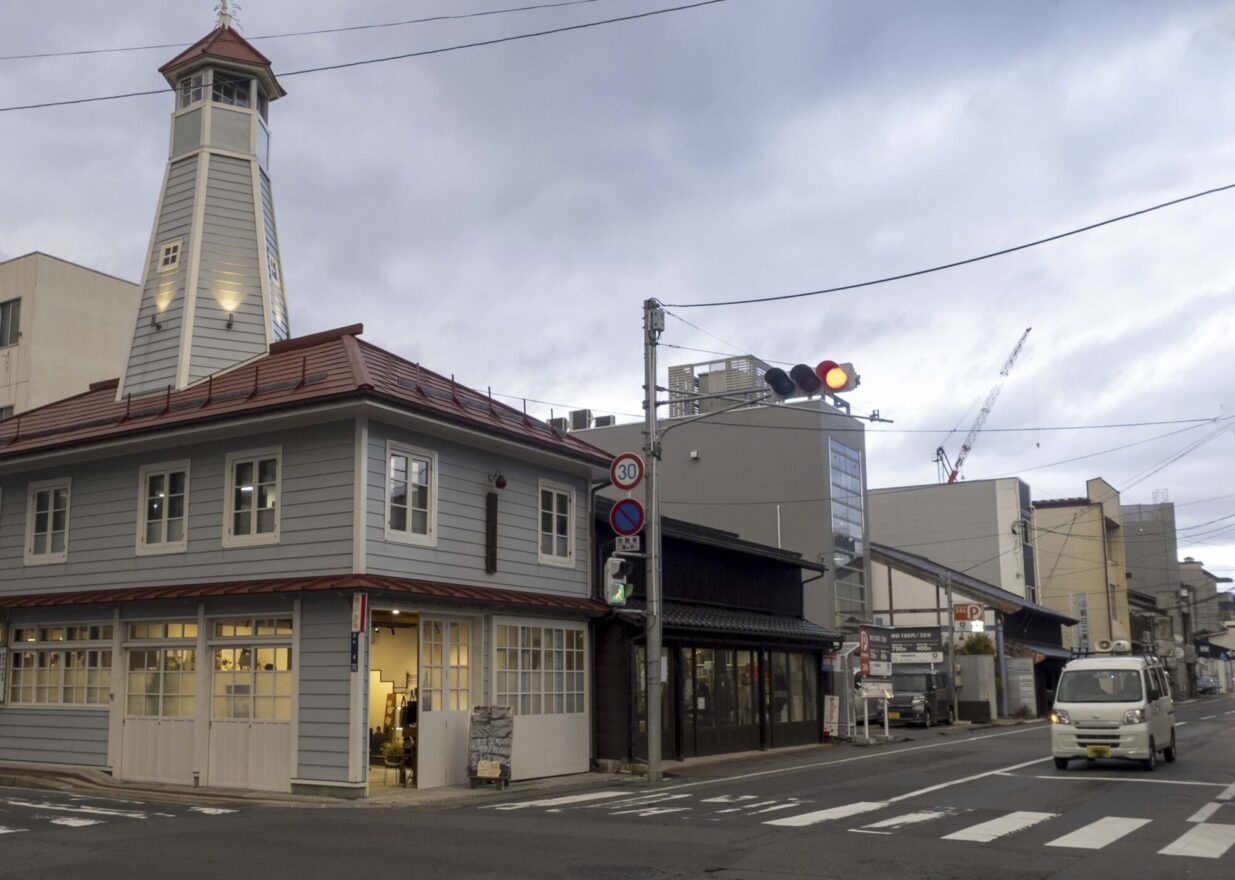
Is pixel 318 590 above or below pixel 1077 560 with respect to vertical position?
below

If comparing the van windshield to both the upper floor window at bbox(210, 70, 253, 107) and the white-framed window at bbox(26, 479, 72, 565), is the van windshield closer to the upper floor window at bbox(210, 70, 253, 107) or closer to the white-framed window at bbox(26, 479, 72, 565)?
the white-framed window at bbox(26, 479, 72, 565)

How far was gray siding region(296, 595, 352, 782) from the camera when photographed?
60.9 ft

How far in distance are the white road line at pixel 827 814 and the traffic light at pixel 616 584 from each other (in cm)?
578

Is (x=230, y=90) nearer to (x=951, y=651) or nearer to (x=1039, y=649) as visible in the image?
(x=951, y=651)

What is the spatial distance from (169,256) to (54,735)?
9.71 meters

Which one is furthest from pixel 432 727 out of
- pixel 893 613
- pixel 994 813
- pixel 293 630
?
pixel 893 613

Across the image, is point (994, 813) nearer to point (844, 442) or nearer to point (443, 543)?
point (443, 543)

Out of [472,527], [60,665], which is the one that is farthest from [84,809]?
[472,527]

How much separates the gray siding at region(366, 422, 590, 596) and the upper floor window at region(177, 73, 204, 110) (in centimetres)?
1051

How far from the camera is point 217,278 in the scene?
78.3 feet

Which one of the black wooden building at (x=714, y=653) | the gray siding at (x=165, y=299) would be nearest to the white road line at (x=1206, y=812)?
the black wooden building at (x=714, y=653)

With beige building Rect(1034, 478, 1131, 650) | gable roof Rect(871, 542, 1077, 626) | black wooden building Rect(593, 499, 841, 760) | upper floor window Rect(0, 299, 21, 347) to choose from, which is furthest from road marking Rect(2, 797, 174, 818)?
beige building Rect(1034, 478, 1131, 650)

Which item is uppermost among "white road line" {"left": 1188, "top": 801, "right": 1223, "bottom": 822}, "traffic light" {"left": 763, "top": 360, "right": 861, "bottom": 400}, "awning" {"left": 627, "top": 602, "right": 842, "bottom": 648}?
"traffic light" {"left": 763, "top": 360, "right": 861, "bottom": 400}

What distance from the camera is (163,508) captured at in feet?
70.8
